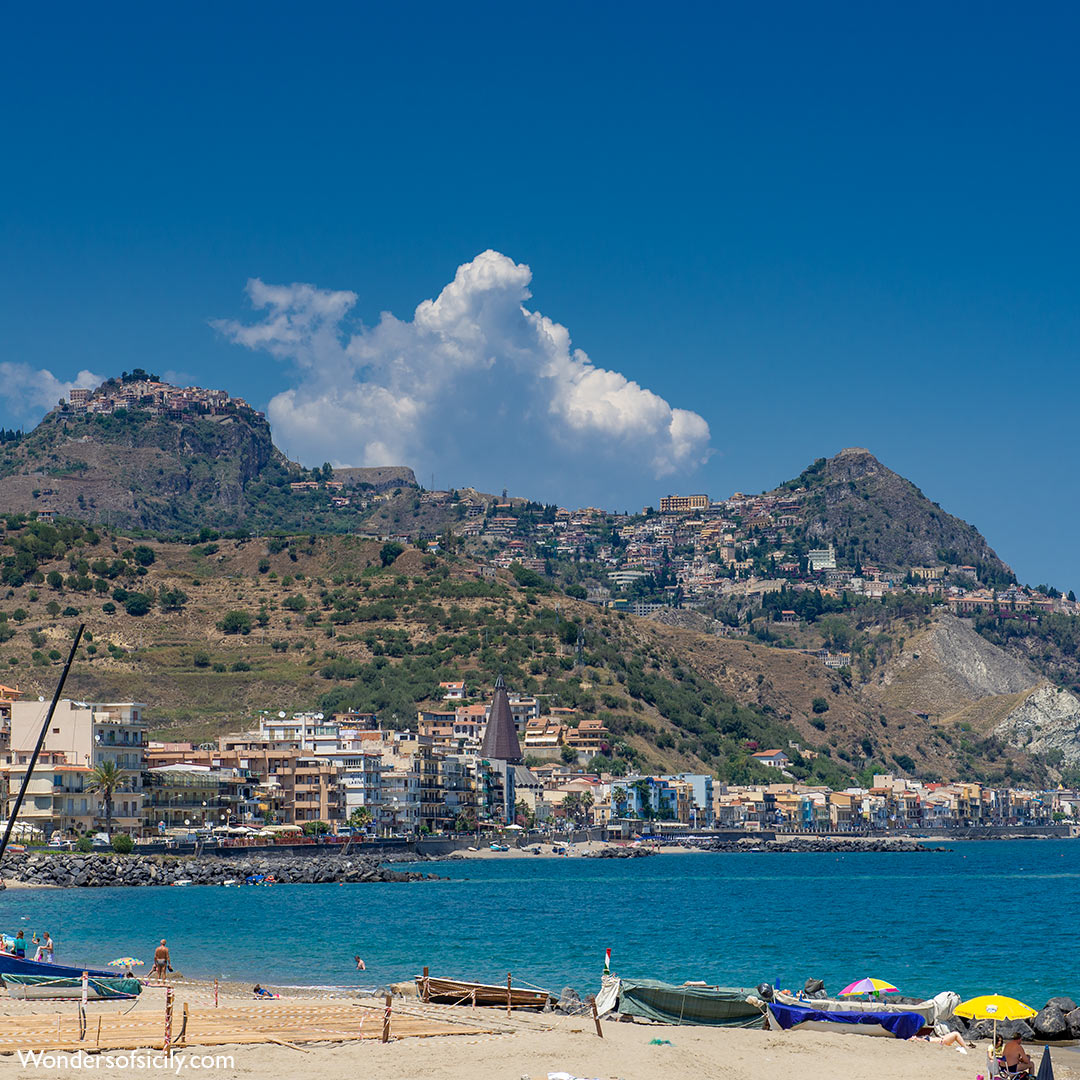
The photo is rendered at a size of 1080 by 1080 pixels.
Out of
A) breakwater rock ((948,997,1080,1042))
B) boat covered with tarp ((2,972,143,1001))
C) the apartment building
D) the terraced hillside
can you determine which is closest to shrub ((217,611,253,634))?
the terraced hillside

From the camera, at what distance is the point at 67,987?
33.9m

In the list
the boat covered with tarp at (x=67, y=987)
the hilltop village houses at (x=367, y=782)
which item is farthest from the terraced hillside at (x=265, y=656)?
the boat covered with tarp at (x=67, y=987)

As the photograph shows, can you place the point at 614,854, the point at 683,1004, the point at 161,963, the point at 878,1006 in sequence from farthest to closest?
the point at 614,854
the point at 161,963
the point at 878,1006
the point at 683,1004

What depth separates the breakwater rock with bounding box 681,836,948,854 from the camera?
163000mm

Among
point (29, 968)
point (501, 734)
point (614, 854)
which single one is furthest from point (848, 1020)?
point (501, 734)

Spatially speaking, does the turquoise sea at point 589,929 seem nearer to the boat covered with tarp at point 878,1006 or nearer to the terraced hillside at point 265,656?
the boat covered with tarp at point 878,1006

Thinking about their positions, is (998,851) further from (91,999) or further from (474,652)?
(91,999)

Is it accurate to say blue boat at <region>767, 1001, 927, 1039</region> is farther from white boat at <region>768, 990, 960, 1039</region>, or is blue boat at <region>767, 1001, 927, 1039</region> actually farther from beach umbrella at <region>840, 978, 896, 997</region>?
beach umbrella at <region>840, 978, 896, 997</region>

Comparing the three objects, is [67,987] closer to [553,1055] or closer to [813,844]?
[553,1055]

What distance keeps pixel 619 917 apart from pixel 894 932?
40.5 ft

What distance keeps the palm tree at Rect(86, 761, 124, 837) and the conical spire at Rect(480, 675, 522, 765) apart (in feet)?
209

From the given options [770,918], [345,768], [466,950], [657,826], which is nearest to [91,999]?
[466,950]

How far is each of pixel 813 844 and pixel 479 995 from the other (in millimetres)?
143679

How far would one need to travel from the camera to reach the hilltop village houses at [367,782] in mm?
100750
